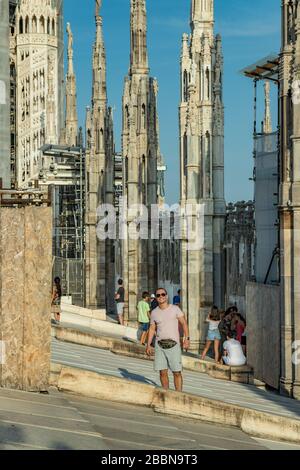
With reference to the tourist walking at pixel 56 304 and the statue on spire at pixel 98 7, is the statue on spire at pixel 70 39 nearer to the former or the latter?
the statue on spire at pixel 98 7

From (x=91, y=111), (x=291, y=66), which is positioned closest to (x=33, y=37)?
(x=91, y=111)

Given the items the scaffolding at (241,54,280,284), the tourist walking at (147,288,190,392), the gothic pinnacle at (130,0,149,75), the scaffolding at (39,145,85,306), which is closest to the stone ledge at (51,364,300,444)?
the tourist walking at (147,288,190,392)

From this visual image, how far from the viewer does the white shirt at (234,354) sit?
700 inches

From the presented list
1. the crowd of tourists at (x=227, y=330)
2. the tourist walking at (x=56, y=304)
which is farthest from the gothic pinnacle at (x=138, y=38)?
the crowd of tourists at (x=227, y=330)

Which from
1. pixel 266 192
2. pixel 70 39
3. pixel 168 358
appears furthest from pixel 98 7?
pixel 168 358

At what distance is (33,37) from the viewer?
5950 centimetres

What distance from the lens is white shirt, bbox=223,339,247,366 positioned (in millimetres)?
17781

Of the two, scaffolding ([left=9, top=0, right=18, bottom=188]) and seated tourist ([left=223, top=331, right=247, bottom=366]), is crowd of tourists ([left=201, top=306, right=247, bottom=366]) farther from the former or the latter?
scaffolding ([left=9, top=0, right=18, bottom=188])

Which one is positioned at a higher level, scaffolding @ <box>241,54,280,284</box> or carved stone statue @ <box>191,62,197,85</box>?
carved stone statue @ <box>191,62,197,85</box>

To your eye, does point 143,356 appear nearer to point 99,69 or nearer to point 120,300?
point 120,300

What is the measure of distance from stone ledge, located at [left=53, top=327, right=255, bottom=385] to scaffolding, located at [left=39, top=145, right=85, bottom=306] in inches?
886

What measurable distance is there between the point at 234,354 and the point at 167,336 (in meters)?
6.10

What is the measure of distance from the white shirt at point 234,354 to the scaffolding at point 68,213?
2235cm

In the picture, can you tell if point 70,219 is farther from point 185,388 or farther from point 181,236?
point 185,388
